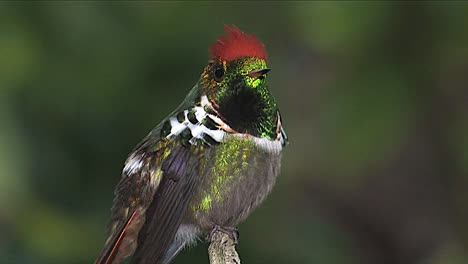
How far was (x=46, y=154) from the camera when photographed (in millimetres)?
3941

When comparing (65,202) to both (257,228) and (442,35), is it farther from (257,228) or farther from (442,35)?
(442,35)

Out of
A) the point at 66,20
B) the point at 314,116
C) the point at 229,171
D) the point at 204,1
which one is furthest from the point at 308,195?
the point at 229,171

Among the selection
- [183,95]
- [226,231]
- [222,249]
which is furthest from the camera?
[183,95]

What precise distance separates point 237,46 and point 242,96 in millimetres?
142

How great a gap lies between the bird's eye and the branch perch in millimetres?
427

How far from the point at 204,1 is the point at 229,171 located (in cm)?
147

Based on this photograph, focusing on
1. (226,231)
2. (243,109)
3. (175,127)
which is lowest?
(226,231)

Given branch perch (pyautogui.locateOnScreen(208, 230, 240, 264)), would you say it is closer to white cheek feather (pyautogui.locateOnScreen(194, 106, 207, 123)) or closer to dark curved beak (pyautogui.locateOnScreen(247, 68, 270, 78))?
white cheek feather (pyautogui.locateOnScreen(194, 106, 207, 123))

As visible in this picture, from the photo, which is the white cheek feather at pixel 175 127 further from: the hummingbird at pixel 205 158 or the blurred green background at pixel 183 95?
the blurred green background at pixel 183 95

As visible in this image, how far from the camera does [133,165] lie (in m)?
2.78

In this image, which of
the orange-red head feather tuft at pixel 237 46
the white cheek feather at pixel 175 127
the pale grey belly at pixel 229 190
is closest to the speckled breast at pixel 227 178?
the pale grey belly at pixel 229 190

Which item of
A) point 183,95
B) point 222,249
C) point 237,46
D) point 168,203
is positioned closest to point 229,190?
point 168,203

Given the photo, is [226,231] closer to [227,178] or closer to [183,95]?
[227,178]

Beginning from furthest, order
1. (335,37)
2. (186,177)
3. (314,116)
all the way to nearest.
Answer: (314,116)
(335,37)
(186,177)
